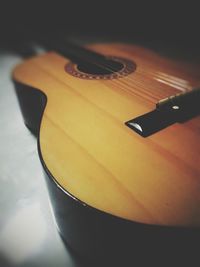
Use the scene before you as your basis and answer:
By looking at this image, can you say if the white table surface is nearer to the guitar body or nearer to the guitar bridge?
the guitar body

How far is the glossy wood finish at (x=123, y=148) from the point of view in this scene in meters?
0.54

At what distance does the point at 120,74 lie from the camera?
1005 millimetres

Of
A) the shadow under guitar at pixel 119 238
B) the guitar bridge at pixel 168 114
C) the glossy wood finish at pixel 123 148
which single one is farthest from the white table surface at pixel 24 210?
the guitar bridge at pixel 168 114

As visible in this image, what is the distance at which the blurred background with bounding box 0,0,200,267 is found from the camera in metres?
0.83

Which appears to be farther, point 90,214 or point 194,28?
point 194,28

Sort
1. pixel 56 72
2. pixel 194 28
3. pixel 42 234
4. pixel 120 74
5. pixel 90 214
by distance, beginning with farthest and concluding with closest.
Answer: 1. pixel 194 28
2. pixel 56 72
3. pixel 120 74
4. pixel 42 234
5. pixel 90 214

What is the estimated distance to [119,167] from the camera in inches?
24.2

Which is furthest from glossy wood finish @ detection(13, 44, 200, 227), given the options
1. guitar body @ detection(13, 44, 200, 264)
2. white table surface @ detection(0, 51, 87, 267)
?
white table surface @ detection(0, 51, 87, 267)

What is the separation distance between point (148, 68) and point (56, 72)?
36 centimetres

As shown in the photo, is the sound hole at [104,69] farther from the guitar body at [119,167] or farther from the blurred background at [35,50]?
the blurred background at [35,50]

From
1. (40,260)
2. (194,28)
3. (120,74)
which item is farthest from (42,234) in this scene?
(194,28)

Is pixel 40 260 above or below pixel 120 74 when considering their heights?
below

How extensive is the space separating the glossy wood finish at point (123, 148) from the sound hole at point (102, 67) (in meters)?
0.08

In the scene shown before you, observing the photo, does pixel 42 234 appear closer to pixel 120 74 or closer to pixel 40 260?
pixel 40 260
